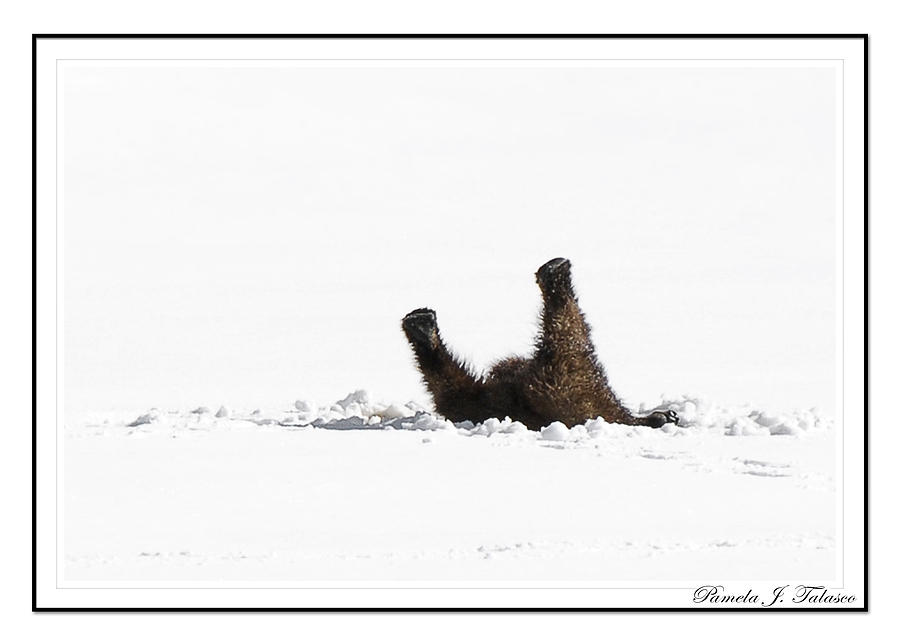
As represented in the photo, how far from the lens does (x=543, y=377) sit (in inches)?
304

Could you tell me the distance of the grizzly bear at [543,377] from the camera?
768 cm

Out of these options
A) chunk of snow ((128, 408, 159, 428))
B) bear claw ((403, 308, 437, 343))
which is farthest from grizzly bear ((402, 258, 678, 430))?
chunk of snow ((128, 408, 159, 428))

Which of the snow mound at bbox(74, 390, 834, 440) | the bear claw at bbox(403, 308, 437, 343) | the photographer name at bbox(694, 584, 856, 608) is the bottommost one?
the photographer name at bbox(694, 584, 856, 608)

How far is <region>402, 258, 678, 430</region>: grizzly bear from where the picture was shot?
25.2 ft

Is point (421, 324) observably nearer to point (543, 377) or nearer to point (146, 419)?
point (543, 377)

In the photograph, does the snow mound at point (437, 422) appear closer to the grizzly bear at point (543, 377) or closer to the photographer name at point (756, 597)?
the grizzly bear at point (543, 377)

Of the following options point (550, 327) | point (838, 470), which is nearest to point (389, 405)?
point (550, 327)

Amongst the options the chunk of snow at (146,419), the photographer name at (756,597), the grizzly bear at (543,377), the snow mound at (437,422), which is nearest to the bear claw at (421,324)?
the grizzly bear at (543,377)

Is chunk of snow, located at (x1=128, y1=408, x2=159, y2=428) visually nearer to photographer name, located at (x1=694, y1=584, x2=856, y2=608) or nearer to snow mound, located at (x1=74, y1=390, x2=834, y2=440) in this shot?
snow mound, located at (x1=74, y1=390, x2=834, y2=440)

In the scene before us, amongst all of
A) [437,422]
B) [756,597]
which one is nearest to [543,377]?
[437,422]

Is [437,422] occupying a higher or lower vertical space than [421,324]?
lower

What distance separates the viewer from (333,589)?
5.55 m

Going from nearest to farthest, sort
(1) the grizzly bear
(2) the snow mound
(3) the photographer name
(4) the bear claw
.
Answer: (3) the photographer name, (2) the snow mound, (1) the grizzly bear, (4) the bear claw

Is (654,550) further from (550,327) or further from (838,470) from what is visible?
(550,327)
